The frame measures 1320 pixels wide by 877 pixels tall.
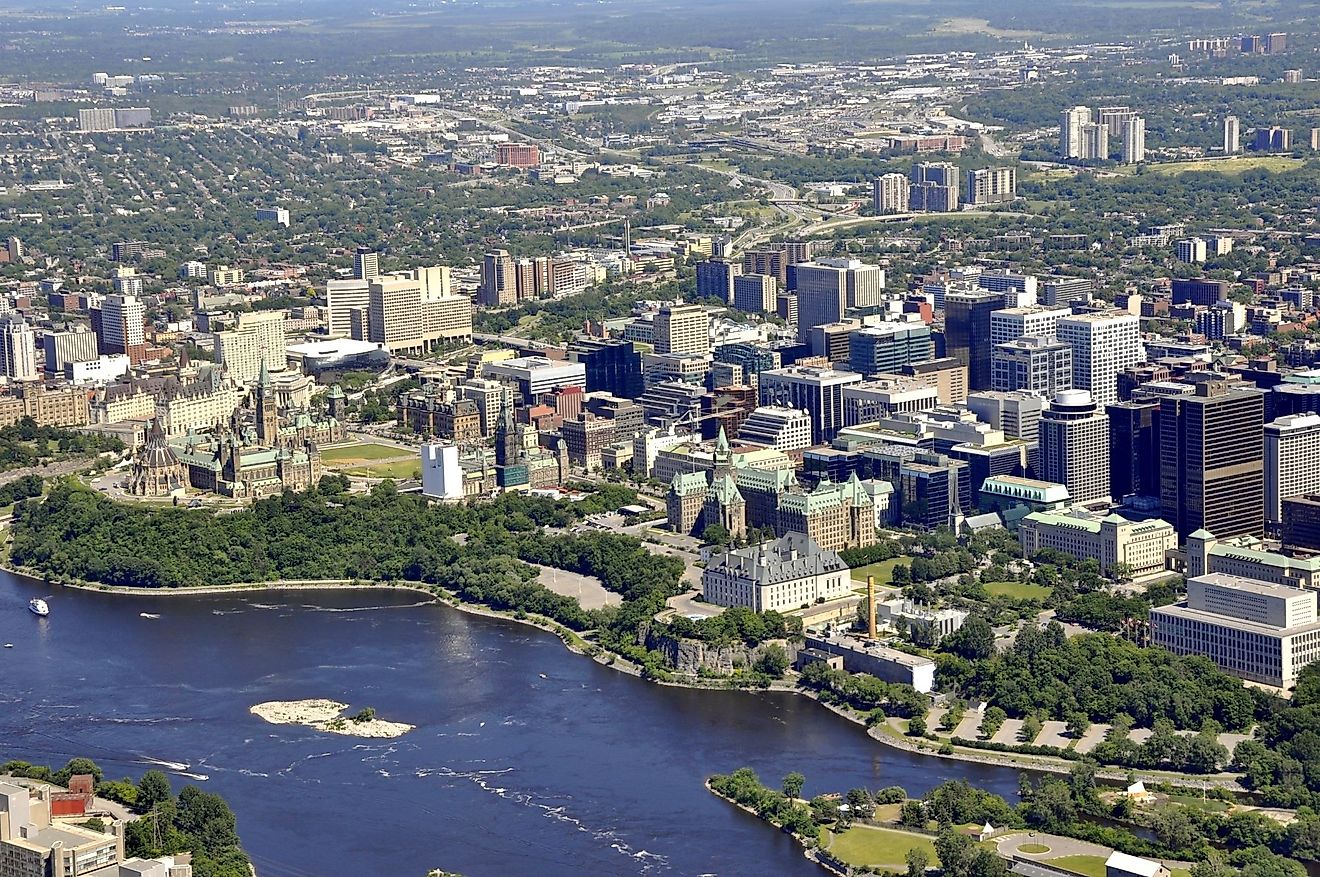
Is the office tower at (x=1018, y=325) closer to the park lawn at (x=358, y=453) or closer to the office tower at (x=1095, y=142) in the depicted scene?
the park lawn at (x=358, y=453)

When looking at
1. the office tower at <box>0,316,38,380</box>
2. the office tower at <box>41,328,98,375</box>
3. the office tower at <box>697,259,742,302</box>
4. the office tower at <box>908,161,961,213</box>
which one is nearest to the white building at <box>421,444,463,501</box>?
the office tower at <box>41,328,98,375</box>

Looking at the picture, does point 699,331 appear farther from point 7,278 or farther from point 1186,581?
point 7,278

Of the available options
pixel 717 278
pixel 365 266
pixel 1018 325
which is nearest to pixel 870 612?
pixel 1018 325

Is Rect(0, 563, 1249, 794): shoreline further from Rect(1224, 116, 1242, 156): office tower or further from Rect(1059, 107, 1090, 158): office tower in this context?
Rect(1224, 116, 1242, 156): office tower

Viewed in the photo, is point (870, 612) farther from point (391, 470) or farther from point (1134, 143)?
point (1134, 143)

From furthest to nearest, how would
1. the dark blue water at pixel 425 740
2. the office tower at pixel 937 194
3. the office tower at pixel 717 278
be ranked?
the office tower at pixel 937 194 < the office tower at pixel 717 278 < the dark blue water at pixel 425 740

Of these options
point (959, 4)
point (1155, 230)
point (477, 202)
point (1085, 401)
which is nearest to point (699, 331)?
point (1085, 401)

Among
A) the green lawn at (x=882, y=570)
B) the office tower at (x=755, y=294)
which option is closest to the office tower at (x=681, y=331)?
the office tower at (x=755, y=294)
